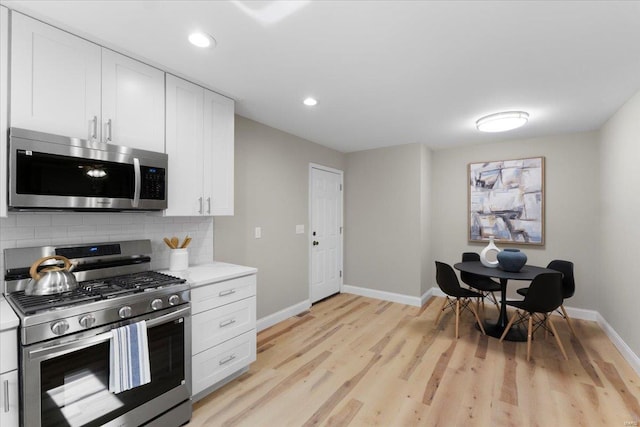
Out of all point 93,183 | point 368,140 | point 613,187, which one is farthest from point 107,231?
point 613,187

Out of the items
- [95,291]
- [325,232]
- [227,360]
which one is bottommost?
[227,360]

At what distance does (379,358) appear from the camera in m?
2.86

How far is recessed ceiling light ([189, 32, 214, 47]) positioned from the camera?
181 cm

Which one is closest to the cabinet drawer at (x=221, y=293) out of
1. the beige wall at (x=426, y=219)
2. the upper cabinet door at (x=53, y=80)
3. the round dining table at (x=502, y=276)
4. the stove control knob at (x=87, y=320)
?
the stove control knob at (x=87, y=320)

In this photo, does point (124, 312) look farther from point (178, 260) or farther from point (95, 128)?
point (95, 128)

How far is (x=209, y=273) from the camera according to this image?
2.36 metres

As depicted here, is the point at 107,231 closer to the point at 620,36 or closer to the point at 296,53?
the point at 296,53

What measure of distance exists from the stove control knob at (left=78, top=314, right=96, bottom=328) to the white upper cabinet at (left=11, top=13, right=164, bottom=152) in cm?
109

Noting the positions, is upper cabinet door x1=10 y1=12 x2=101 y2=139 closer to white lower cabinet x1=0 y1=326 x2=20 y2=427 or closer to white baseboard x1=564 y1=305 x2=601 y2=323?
white lower cabinet x1=0 y1=326 x2=20 y2=427

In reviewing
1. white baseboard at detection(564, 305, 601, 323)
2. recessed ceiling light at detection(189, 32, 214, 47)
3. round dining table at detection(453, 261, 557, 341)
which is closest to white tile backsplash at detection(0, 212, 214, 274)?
recessed ceiling light at detection(189, 32, 214, 47)

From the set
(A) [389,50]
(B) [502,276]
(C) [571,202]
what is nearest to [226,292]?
(A) [389,50]

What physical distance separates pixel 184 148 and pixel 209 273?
1031mm

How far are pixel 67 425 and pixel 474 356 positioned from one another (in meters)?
3.15

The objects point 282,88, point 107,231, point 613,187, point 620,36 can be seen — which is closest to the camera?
point 620,36
